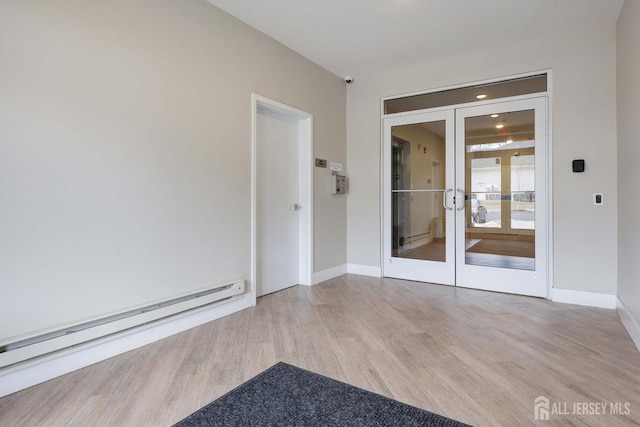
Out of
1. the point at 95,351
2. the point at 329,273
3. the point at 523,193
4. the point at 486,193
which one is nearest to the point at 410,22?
the point at 486,193

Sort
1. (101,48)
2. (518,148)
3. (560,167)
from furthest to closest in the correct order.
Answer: (518,148)
(560,167)
(101,48)

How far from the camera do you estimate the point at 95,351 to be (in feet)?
7.16

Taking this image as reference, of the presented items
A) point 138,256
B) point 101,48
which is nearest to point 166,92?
point 101,48

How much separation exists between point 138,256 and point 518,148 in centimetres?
388

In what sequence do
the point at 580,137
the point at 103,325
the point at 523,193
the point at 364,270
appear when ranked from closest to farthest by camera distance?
the point at 103,325 < the point at 580,137 < the point at 523,193 < the point at 364,270

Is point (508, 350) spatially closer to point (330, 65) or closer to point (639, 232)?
point (639, 232)

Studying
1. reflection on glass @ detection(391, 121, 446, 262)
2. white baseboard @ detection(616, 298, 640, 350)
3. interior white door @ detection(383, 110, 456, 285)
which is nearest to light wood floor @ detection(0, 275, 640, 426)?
white baseboard @ detection(616, 298, 640, 350)

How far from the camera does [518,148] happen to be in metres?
3.71

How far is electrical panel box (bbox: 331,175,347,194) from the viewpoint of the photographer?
4.49 m

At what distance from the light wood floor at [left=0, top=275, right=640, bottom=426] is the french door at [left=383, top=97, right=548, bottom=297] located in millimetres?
628

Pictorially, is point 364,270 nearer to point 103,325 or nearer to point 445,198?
point 445,198

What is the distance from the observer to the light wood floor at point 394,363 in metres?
1.70

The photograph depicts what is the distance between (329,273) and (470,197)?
6.57 ft

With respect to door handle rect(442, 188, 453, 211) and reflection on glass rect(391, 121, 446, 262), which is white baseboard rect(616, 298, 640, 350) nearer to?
reflection on glass rect(391, 121, 446, 262)
